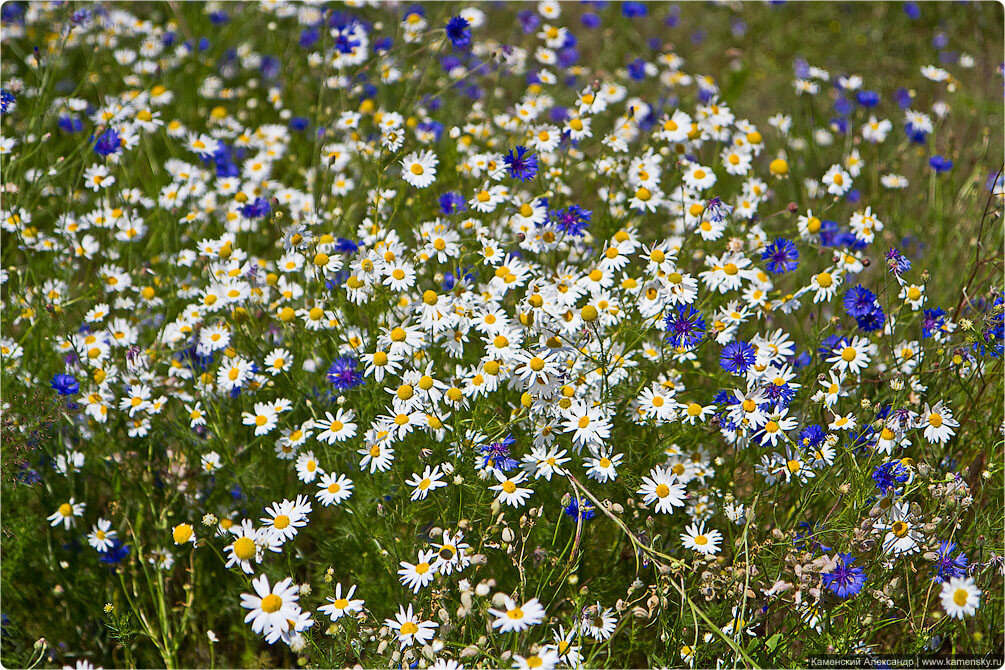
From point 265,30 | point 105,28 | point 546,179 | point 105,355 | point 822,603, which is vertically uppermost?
point 265,30

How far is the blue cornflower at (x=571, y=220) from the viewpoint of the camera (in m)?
2.87

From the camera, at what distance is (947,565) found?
7.38 feet

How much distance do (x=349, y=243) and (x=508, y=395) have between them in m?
0.75

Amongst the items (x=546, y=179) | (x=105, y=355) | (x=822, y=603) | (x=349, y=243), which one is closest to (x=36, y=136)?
(x=105, y=355)

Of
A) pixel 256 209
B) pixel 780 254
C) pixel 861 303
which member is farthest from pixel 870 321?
pixel 256 209

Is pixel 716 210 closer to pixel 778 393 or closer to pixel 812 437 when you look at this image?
pixel 778 393

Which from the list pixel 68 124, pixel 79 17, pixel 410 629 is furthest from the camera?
pixel 79 17

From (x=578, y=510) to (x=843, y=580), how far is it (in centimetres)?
71

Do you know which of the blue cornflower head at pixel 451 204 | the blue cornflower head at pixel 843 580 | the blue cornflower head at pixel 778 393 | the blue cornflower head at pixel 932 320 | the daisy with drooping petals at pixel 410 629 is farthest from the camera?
the blue cornflower head at pixel 451 204

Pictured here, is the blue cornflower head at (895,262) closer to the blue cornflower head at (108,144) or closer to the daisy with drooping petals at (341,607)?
the daisy with drooping petals at (341,607)

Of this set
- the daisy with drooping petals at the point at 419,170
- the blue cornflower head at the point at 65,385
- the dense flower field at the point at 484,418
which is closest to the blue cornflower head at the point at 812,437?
the dense flower field at the point at 484,418

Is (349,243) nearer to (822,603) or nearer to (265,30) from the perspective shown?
(822,603)

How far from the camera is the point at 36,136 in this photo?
12.6ft

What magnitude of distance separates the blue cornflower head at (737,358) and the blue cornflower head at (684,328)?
0.10m
